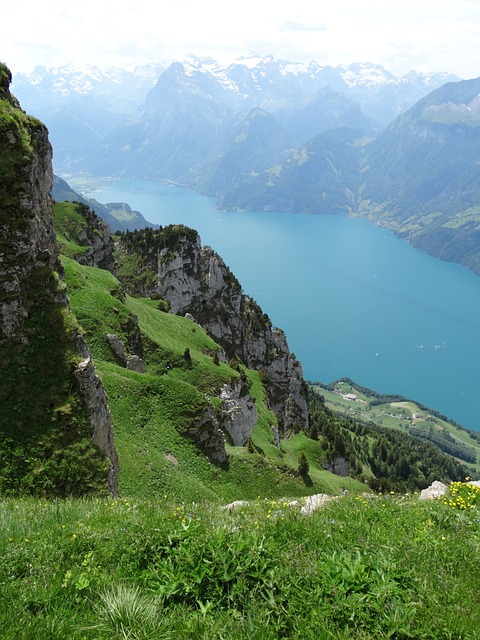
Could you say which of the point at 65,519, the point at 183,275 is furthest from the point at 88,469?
the point at 183,275

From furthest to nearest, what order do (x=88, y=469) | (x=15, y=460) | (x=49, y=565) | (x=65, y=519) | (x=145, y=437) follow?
(x=145, y=437) < (x=88, y=469) < (x=15, y=460) < (x=65, y=519) < (x=49, y=565)

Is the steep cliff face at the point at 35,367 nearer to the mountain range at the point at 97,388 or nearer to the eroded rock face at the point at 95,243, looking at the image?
the mountain range at the point at 97,388

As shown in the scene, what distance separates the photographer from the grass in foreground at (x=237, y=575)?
6.12 m

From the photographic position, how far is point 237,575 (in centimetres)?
733

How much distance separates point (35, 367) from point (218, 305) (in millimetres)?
93750

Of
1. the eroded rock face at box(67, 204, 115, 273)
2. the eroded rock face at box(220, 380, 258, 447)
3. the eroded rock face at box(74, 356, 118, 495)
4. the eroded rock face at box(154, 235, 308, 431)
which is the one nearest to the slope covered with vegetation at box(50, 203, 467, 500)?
the eroded rock face at box(220, 380, 258, 447)

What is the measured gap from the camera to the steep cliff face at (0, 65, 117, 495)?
19547mm

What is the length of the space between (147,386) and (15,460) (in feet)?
70.5

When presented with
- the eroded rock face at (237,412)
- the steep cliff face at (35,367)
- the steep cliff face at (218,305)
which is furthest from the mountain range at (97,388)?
the steep cliff face at (218,305)

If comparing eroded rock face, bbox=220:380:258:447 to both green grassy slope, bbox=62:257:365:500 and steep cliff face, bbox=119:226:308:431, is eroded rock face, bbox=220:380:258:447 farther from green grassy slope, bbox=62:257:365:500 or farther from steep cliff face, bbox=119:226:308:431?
steep cliff face, bbox=119:226:308:431

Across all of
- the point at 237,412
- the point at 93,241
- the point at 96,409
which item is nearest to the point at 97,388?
the point at 96,409

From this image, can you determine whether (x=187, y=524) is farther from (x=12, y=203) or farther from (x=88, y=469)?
(x=12, y=203)

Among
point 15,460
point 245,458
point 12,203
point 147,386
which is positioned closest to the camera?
point 15,460

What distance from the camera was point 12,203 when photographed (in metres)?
22.2
